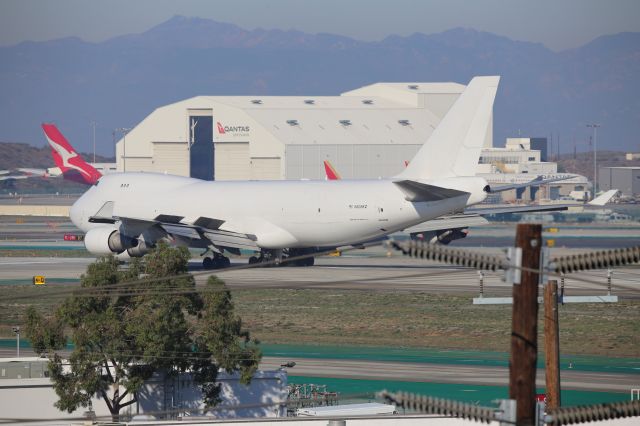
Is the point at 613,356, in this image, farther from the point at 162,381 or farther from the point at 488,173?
the point at 488,173

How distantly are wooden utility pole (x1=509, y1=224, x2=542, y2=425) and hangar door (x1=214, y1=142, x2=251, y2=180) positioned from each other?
14283 centimetres


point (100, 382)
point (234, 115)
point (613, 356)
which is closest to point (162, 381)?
point (100, 382)

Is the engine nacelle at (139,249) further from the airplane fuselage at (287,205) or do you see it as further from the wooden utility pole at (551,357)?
the wooden utility pole at (551,357)

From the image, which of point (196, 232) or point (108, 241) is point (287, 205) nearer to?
point (196, 232)

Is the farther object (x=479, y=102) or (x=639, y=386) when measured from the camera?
(x=479, y=102)

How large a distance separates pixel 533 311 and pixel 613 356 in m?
30.9

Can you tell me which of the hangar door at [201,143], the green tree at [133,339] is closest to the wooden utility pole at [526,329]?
the green tree at [133,339]

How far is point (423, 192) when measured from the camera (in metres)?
61.2

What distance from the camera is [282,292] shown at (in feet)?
204

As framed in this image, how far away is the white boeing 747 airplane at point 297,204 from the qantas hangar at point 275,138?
268 ft

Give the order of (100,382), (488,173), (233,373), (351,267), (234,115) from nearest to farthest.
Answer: (100,382) → (233,373) → (351,267) → (234,115) → (488,173)

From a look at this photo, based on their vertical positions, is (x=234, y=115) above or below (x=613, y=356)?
above

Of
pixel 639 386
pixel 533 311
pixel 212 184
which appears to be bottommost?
pixel 639 386

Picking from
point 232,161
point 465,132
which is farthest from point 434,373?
point 232,161
